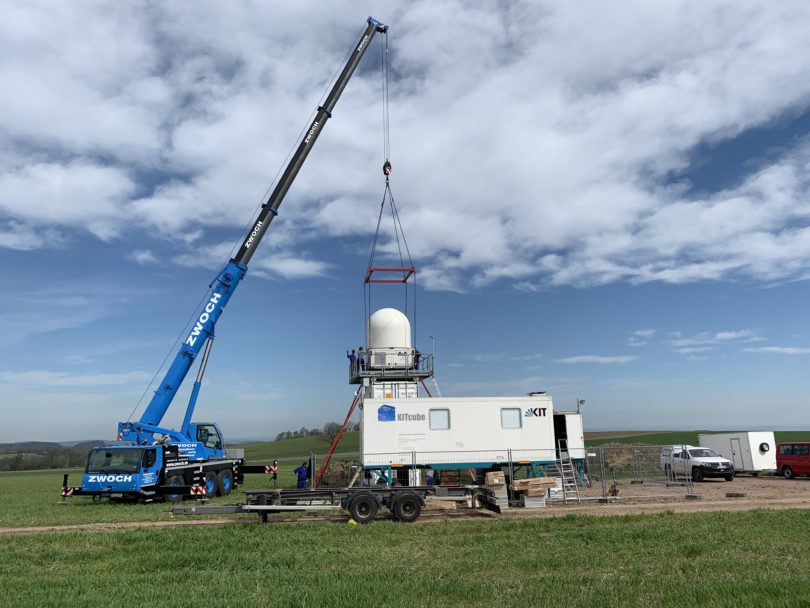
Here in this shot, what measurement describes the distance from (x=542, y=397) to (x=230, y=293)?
13746 mm

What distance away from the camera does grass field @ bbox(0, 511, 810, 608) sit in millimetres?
7895

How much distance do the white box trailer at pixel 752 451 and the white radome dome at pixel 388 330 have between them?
18955mm

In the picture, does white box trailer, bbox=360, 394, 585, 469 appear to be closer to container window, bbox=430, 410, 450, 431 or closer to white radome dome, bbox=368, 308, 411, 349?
container window, bbox=430, 410, 450, 431

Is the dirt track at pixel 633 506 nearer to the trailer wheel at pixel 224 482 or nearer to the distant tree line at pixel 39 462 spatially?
the trailer wheel at pixel 224 482

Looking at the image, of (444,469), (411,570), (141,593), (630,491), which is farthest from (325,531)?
(630,491)

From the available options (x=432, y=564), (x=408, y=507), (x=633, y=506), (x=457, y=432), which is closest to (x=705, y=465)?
(x=633, y=506)

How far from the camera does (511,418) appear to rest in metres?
23.6

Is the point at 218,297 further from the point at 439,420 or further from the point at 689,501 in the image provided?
the point at 689,501

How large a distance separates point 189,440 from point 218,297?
6.29 m

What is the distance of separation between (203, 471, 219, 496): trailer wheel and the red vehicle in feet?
91.1

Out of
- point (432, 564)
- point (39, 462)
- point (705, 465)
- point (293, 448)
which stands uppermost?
point (293, 448)

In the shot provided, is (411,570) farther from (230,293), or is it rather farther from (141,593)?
(230,293)

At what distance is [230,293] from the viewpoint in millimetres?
24797

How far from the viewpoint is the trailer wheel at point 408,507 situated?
626 inches
